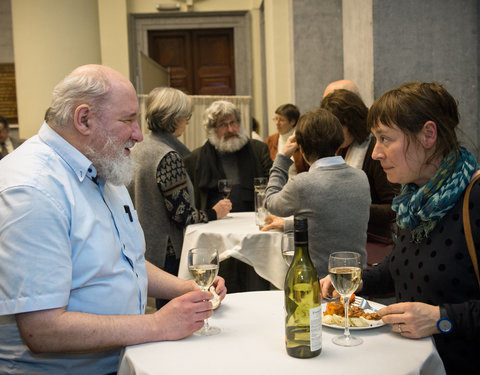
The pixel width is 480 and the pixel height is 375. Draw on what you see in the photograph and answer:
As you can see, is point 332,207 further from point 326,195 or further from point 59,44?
point 59,44

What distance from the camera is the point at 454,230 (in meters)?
1.40

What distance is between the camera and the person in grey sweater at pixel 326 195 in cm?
233

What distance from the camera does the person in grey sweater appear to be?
2.33 metres

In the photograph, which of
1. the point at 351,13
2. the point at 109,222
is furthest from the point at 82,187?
the point at 351,13

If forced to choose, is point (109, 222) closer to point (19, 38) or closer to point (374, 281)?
point (374, 281)

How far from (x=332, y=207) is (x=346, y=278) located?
110 cm

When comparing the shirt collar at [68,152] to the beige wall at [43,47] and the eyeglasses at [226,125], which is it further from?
the beige wall at [43,47]

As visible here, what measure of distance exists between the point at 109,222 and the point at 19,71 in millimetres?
6840

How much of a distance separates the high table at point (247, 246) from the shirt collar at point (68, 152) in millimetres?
1533

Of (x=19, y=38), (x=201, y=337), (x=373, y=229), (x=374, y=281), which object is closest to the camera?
(x=201, y=337)

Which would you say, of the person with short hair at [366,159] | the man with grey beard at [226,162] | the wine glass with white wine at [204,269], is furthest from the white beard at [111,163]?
the man with grey beard at [226,162]

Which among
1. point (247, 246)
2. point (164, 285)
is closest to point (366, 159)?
point (247, 246)

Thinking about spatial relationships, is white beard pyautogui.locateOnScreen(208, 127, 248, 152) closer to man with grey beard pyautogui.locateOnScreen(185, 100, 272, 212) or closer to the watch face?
man with grey beard pyautogui.locateOnScreen(185, 100, 272, 212)

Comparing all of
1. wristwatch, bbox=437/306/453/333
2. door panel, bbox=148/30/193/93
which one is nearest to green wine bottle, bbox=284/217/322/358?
wristwatch, bbox=437/306/453/333
